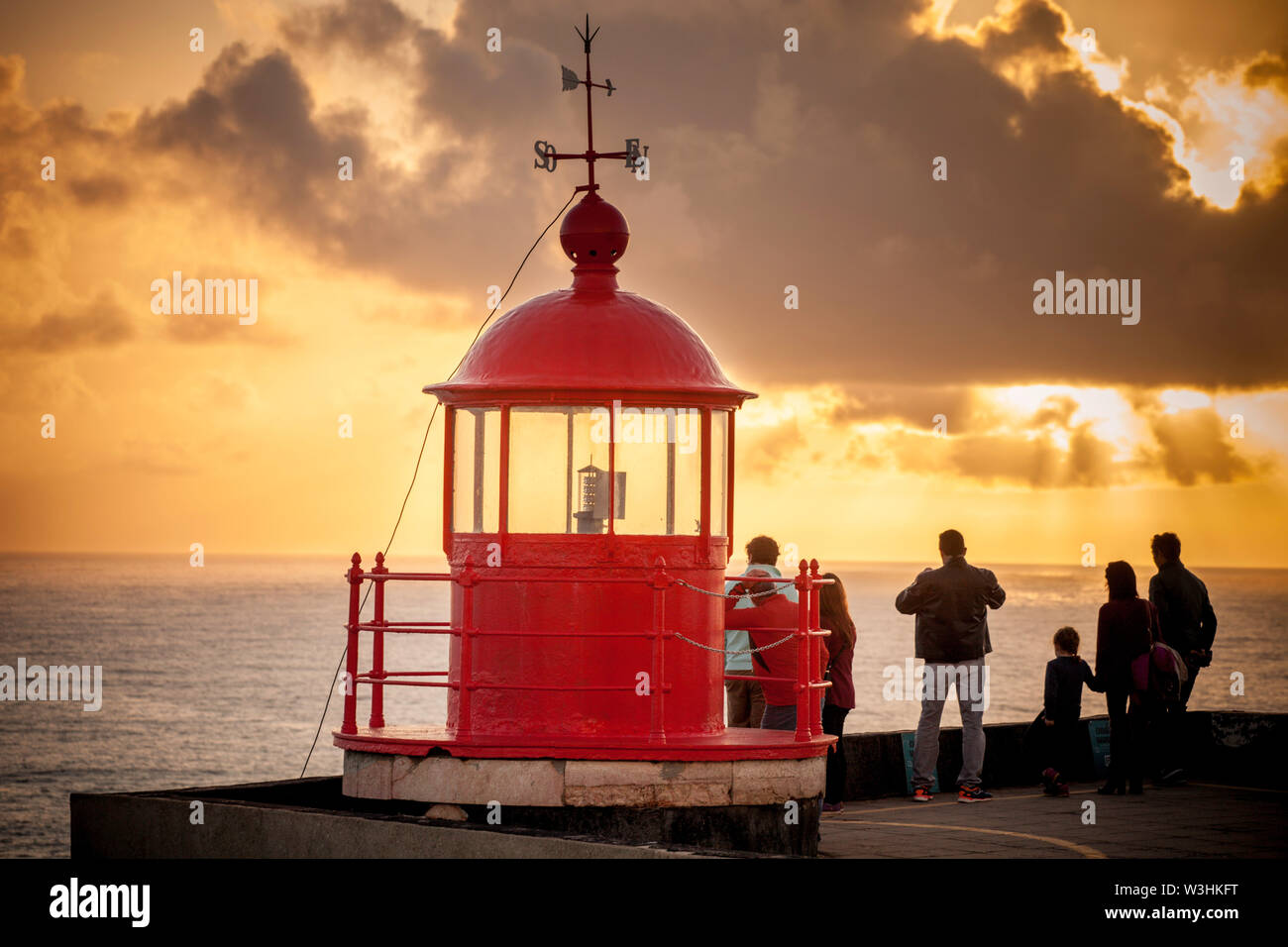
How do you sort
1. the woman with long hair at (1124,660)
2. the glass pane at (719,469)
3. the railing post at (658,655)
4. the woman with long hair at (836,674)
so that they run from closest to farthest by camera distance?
the railing post at (658,655), the glass pane at (719,469), the woman with long hair at (836,674), the woman with long hair at (1124,660)

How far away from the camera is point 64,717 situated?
212 feet

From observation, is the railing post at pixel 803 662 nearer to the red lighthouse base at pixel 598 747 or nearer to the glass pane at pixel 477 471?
the red lighthouse base at pixel 598 747

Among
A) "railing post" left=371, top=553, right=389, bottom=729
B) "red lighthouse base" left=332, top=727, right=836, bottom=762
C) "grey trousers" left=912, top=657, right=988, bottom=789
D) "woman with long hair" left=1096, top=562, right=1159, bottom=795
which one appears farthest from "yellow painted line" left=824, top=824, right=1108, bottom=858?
"railing post" left=371, top=553, right=389, bottom=729

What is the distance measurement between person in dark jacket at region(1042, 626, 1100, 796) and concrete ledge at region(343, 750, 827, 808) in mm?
3987

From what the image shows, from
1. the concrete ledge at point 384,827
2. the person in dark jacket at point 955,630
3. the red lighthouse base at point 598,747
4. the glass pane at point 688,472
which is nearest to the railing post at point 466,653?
Result: the red lighthouse base at point 598,747

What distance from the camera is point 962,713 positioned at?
1473 centimetres

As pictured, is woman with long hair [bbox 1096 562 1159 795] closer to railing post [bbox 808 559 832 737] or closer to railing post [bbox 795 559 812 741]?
railing post [bbox 808 559 832 737]

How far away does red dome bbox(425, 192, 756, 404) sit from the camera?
1201 cm

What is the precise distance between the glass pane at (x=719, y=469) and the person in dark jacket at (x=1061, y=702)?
159 inches

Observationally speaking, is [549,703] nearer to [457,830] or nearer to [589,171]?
[457,830]

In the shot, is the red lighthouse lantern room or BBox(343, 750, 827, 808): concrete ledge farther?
the red lighthouse lantern room

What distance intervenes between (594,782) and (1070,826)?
3926 millimetres

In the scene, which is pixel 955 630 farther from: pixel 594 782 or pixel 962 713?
pixel 594 782

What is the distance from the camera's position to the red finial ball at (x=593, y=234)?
41.9 feet
